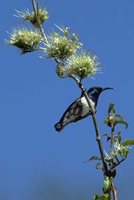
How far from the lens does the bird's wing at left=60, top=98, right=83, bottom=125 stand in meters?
2.24

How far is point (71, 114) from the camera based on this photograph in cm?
227

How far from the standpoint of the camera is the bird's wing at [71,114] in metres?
2.24

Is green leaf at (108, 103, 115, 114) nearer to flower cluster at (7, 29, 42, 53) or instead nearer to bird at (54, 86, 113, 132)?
bird at (54, 86, 113, 132)

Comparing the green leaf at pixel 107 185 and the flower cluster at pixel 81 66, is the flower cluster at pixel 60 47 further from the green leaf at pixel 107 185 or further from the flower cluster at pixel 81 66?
the green leaf at pixel 107 185

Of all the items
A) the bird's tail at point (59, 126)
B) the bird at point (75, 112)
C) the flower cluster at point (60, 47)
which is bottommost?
the bird's tail at point (59, 126)

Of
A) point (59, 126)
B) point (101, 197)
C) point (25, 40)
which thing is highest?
point (25, 40)

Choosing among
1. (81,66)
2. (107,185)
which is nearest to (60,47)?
(81,66)

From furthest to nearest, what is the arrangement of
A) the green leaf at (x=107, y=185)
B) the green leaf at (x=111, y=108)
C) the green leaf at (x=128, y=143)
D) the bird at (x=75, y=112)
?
the green leaf at (x=111, y=108), the green leaf at (x=128, y=143), the bird at (x=75, y=112), the green leaf at (x=107, y=185)

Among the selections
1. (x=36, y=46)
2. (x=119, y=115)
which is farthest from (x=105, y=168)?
(x=36, y=46)

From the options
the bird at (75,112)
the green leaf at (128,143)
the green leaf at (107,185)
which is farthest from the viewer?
the green leaf at (128,143)

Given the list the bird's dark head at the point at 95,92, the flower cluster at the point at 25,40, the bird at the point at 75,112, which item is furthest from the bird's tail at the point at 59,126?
the flower cluster at the point at 25,40

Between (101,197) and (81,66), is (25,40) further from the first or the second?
(101,197)

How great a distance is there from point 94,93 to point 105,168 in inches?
25.5

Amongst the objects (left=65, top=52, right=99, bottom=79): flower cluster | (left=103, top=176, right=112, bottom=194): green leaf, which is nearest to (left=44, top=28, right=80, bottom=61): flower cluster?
(left=65, top=52, right=99, bottom=79): flower cluster
